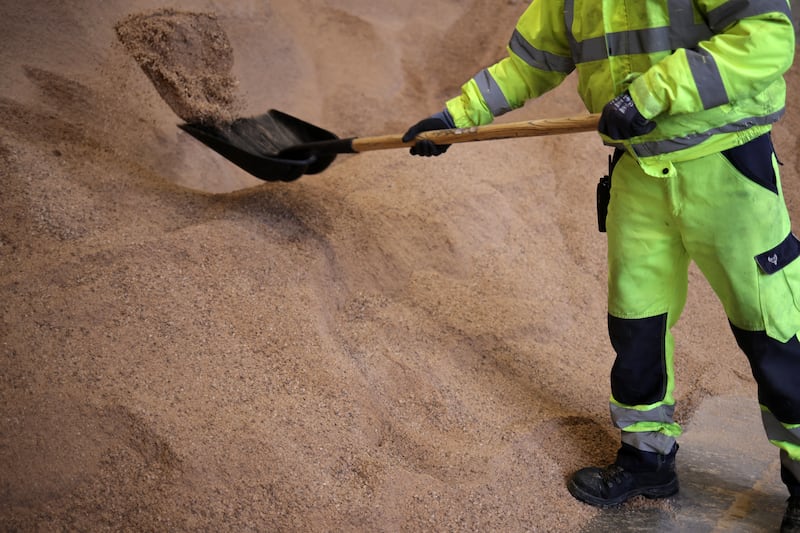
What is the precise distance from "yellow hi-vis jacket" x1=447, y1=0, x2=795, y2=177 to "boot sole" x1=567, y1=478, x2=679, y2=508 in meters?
1.02

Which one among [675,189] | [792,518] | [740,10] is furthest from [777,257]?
[792,518]

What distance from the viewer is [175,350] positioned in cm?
238

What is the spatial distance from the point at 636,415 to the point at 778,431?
40 cm

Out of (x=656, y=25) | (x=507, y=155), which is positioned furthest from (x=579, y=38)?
(x=507, y=155)

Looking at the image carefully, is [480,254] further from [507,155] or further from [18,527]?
[18,527]

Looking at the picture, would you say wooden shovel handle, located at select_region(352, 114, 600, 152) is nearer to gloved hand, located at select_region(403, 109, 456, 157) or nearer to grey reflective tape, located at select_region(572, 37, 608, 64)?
gloved hand, located at select_region(403, 109, 456, 157)

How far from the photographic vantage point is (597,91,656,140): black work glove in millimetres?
1894

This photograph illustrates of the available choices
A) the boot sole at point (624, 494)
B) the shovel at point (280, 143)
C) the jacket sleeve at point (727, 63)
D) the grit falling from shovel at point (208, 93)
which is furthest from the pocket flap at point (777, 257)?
the grit falling from shovel at point (208, 93)

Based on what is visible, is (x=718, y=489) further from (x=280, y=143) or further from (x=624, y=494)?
(x=280, y=143)

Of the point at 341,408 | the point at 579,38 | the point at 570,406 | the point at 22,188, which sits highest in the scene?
the point at 579,38

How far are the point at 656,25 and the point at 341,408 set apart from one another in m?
1.47

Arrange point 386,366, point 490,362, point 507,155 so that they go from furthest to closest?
point 507,155 < point 490,362 < point 386,366

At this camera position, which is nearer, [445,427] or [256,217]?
[445,427]

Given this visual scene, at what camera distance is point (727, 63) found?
1.80 m
